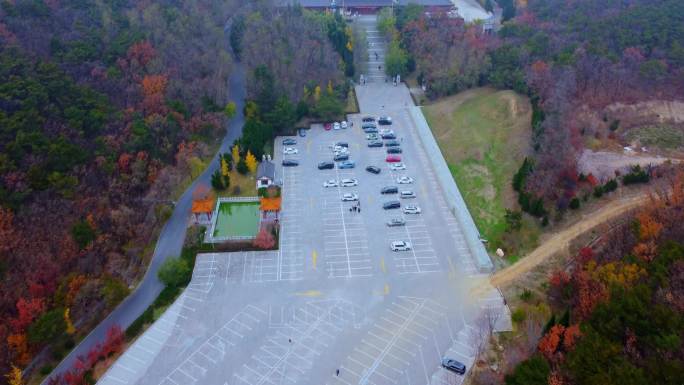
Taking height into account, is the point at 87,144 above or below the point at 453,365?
above

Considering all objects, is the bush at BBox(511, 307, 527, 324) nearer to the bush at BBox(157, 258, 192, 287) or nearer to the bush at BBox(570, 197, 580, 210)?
the bush at BBox(570, 197, 580, 210)

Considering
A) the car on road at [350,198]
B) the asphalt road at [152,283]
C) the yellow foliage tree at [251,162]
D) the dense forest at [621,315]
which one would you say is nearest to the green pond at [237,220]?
the asphalt road at [152,283]

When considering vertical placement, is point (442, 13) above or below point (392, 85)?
above

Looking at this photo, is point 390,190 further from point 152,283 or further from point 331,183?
point 152,283

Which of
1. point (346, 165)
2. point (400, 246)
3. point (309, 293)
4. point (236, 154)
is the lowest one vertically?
point (309, 293)

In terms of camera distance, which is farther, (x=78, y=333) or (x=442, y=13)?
(x=442, y=13)

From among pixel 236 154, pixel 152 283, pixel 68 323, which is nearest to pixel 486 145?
pixel 236 154

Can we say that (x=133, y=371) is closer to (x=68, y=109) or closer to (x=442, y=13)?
(x=68, y=109)

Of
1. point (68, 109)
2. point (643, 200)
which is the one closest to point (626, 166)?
point (643, 200)
